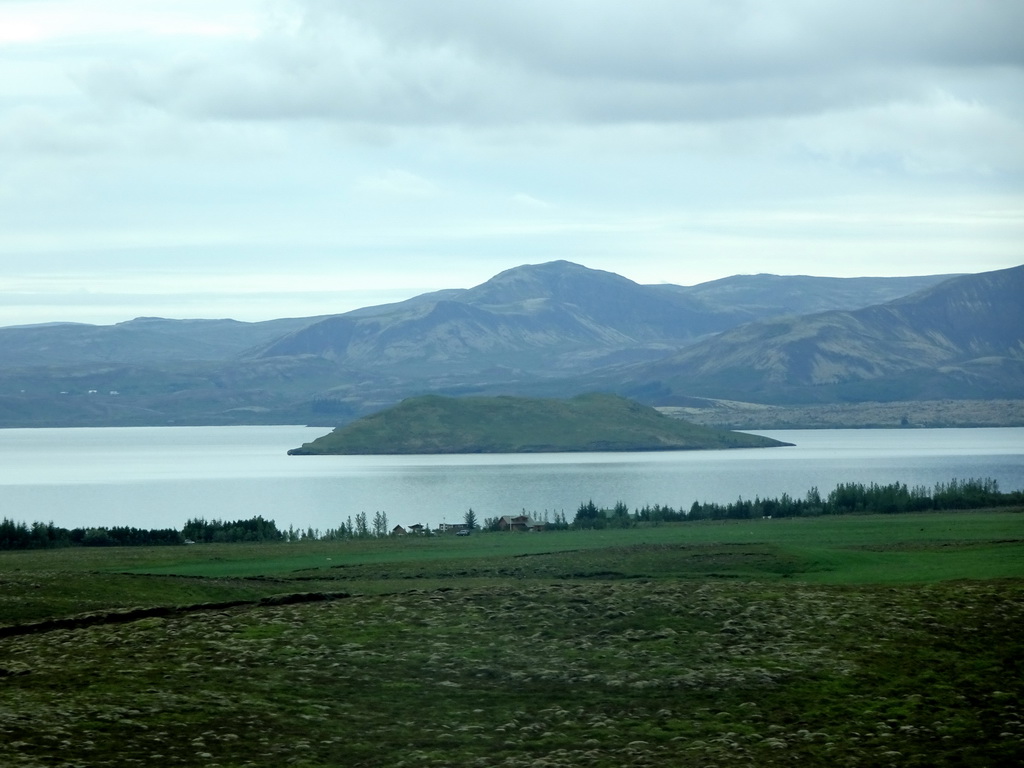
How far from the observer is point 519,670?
914 inches

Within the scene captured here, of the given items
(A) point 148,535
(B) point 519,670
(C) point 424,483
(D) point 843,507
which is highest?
(C) point 424,483

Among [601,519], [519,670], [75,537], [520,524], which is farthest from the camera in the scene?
[601,519]

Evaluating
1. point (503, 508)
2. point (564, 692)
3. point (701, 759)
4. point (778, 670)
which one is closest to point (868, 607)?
point (778, 670)

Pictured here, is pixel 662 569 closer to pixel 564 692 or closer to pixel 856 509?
pixel 564 692

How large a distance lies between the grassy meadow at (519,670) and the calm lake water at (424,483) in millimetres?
56273

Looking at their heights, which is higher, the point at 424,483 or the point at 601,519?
the point at 424,483

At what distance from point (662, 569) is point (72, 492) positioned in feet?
335

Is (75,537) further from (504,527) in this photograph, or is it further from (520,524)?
(520,524)

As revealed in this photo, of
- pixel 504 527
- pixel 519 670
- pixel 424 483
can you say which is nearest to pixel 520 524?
pixel 504 527

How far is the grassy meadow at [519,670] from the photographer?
18156 mm

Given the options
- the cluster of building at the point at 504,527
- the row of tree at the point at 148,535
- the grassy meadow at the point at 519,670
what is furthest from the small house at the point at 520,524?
the grassy meadow at the point at 519,670

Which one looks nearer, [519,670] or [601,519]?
[519,670]

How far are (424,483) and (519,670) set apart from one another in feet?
391

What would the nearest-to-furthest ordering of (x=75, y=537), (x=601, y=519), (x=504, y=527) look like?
(x=75, y=537)
(x=601, y=519)
(x=504, y=527)
